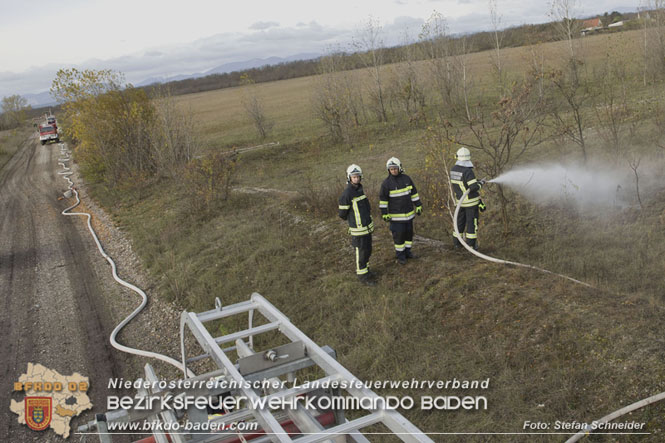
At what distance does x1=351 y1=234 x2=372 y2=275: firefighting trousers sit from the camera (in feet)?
29.5

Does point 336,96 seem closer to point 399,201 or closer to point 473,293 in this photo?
point 399,201

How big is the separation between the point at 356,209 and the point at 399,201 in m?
0.82

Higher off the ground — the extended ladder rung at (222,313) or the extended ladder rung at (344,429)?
the extended ladder rung at (222,313)

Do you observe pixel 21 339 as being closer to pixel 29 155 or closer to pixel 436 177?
pixel 436 177

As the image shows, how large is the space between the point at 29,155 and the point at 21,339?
123 ft

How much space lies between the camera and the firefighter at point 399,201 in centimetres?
894

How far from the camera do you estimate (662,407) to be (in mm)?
4961

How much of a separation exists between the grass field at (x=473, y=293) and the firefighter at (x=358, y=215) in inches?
17.9

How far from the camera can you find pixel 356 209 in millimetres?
8742

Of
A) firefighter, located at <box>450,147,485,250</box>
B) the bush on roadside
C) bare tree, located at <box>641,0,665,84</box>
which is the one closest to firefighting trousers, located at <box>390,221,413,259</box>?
firefighter, located at <box>450,147,485,250</box>

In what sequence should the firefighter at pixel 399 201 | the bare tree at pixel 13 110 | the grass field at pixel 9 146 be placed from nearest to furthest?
the firefighter at pixel 399 201
the grass field at pixel 9 146
the bare tree at pixel 13 110

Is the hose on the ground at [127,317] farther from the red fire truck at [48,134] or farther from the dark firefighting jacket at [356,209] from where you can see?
the red fire truck at [48,134]

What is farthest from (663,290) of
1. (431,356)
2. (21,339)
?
(21,339)

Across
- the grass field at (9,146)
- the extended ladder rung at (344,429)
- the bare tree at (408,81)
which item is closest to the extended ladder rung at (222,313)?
the extended ladder rung at (344,429)
